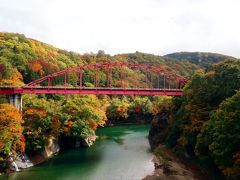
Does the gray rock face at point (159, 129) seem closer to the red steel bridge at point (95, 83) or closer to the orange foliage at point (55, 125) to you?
the red steel bridge at point (95, 83)

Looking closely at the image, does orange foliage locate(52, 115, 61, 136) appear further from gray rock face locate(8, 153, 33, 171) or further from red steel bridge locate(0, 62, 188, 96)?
gray rock face locate(8, 153, 33, 171)

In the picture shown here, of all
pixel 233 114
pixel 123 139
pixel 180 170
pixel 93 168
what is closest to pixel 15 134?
pixel 93 168

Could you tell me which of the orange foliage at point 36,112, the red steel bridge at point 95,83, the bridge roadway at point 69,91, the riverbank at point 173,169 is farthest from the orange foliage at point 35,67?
the riverbank at point 173,169

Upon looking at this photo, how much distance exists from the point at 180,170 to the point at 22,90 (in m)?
24.0

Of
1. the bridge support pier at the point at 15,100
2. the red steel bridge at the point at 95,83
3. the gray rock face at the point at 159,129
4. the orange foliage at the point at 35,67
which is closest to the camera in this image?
the bridge support pier at the point at 15,100

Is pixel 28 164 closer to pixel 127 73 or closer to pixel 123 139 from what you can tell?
pixel 123 139

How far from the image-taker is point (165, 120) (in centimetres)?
6053

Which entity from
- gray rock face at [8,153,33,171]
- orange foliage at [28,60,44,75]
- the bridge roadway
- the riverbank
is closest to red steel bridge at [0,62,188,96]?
the bridge roadway

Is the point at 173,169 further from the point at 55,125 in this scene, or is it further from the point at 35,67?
the point at 35,67

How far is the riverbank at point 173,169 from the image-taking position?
3762 cm

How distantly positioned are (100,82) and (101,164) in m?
66.0

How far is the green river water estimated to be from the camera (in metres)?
38.9

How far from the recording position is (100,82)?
109 metres

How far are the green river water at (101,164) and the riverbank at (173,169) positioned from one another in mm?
1153
